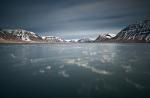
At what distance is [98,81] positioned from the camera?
16.0m

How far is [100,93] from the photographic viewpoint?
1230 centimetres

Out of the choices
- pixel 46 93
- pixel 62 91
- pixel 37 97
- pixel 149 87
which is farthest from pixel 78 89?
pixel 149 87

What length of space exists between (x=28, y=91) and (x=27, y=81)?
358 cm

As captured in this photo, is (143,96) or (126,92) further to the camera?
(126,92)

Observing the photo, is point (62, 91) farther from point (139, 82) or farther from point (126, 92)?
point (139, 82)

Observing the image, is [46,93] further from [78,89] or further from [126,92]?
[126,92]

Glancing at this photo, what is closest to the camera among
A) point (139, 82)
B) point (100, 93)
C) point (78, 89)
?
point (100, 93)

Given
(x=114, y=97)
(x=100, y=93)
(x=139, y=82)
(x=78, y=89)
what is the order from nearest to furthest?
1. (x=114, y=97)
2. (x=100, y=93)
3. (x=78, y=89)
4. (x=139, y=82)

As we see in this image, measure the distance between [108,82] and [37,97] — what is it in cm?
817

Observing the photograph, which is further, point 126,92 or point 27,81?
point 27,81

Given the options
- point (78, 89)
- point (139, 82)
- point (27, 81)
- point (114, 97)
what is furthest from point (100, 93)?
point (27, 81)

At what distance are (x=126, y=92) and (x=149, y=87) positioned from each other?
3053 mm

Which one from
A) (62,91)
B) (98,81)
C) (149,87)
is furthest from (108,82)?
(62,91)

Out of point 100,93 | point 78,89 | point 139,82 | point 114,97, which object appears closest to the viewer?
point 114,97
